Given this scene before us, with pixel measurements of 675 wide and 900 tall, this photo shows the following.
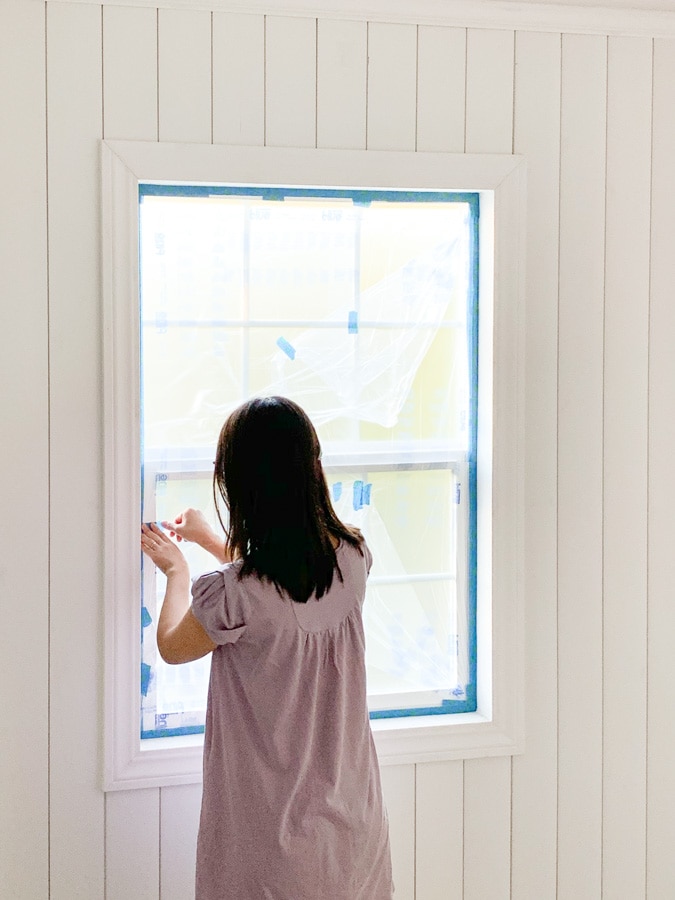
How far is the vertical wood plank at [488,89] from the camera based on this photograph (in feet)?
7.29

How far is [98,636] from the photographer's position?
2105mm

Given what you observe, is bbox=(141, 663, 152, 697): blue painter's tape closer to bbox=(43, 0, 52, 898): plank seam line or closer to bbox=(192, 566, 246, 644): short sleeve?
bbox=(43, 0, 52, 898): plank seam line

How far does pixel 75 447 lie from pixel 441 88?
1.15 metres

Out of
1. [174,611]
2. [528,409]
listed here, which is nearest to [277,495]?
[174,611]

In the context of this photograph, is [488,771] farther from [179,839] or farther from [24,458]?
[24,458]

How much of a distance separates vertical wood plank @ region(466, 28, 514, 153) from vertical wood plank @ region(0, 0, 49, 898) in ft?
3.10

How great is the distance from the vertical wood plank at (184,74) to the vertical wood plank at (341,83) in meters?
0.25

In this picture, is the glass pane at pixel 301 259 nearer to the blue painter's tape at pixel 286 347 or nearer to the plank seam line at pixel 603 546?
the blue painter's tape at pixel 286 347

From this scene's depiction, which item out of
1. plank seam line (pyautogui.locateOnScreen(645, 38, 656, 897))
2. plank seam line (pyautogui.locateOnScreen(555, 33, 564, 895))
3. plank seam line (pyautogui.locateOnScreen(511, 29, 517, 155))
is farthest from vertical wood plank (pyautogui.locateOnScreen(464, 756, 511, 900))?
plank seam line (pyautogui.locateOnScreen(511, 29, 517, 155))

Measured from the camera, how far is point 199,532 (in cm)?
211

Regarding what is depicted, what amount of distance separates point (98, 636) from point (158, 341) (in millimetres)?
667

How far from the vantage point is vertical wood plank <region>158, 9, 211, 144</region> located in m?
2.05

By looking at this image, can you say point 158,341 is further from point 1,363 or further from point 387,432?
point 387,432

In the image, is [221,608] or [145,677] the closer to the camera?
[221,608]
